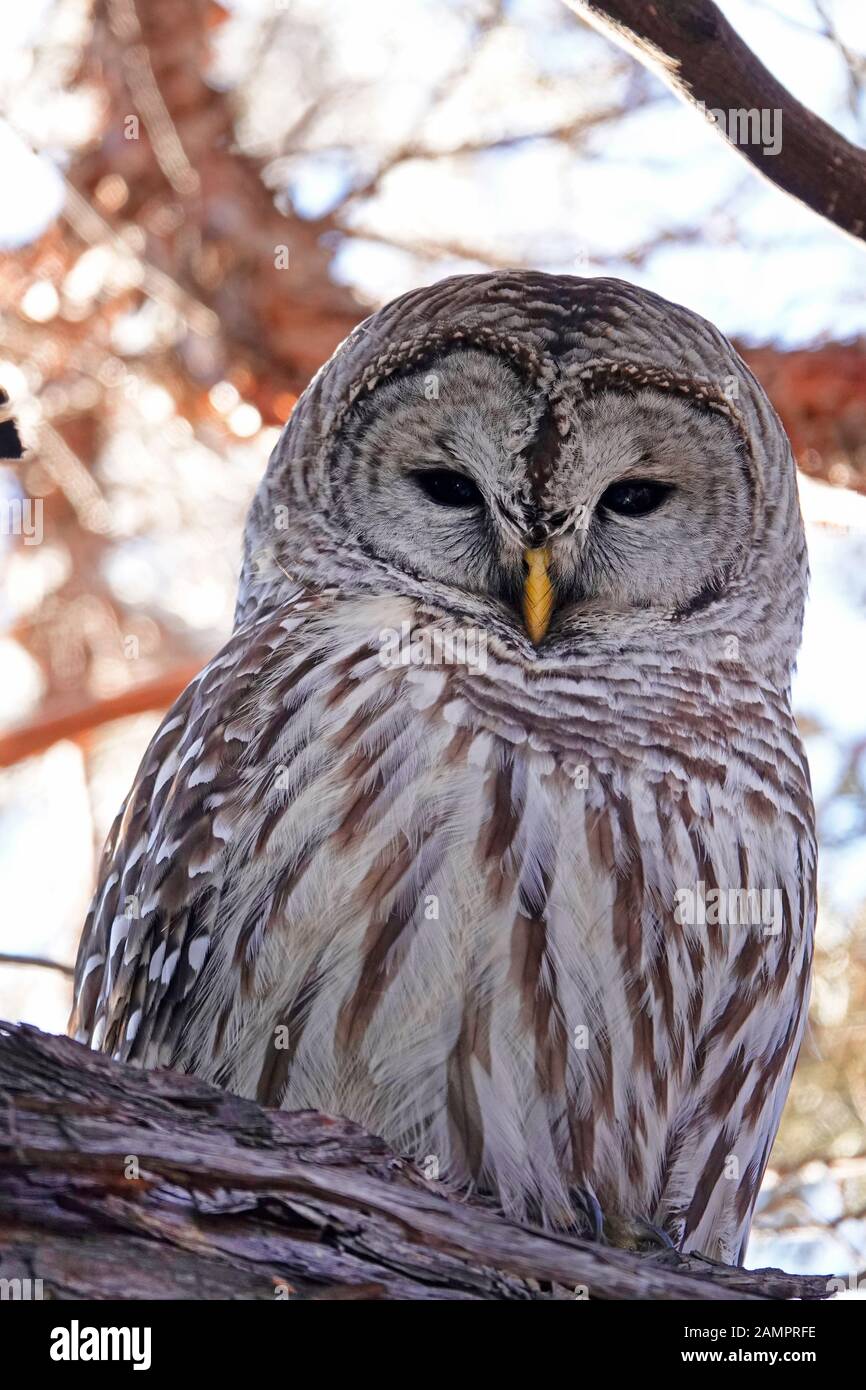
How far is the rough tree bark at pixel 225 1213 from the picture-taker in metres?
1.88

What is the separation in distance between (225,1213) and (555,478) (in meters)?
1.71

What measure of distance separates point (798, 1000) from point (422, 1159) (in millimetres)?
933

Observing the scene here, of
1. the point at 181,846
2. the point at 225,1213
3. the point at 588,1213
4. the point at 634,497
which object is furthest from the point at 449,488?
the point at 225,1213

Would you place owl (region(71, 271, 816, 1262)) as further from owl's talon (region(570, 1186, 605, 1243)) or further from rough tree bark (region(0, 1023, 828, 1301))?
rough tree bark (region(0, 1023, 828, 1301))

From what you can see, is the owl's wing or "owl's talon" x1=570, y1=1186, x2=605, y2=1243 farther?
the owl's wing

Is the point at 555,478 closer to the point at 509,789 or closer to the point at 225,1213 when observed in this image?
the point at 509,789

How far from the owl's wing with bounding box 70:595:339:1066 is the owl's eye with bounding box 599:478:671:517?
2.27ft

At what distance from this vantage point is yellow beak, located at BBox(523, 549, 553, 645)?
313 cm

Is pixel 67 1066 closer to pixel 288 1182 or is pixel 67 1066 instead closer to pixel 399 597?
pixel 288 1182

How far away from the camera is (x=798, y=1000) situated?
3199 mm

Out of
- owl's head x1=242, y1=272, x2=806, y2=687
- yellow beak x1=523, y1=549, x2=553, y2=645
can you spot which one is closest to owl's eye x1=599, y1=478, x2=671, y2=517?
owl's head x1=242, y1=272, x2=806, y2=687

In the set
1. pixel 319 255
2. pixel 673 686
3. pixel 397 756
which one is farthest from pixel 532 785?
pixel 319 255

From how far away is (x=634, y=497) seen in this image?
3.29m

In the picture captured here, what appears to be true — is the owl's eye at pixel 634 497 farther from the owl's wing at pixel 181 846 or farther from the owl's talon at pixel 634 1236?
the owl's talon at pixel 634 1236
